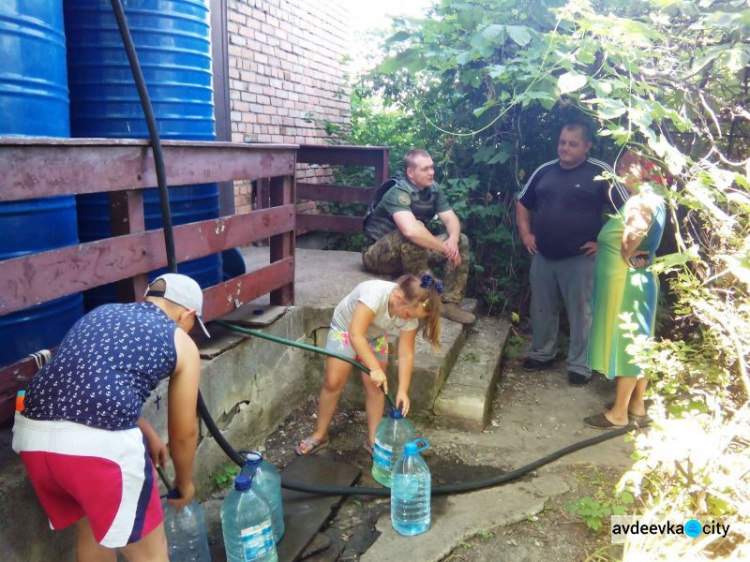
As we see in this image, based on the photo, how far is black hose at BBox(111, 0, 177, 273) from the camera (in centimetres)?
214

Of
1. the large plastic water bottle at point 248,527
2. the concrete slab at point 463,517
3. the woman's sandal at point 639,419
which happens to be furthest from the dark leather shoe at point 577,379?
the large plastic water bottle at point 248,527

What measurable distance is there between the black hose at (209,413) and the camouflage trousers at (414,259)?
162 centimetres

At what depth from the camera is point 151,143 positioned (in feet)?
7.30

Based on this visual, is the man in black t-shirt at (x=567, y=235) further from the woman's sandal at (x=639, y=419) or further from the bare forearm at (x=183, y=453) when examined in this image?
the bare forearm at (x=183, y=453)

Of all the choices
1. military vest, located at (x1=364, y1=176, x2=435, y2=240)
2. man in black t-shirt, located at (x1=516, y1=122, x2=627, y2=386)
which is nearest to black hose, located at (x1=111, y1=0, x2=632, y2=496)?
man in black t-shirt, located at (x1=516, y1=122, x2=627, y2=386)

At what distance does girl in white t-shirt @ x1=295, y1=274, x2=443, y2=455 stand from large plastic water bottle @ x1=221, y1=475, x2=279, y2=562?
833 millimetres

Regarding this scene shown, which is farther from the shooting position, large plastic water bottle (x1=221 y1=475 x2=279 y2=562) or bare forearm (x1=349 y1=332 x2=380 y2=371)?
bare forearm (x1=349 y1=332 x2=380 y2=371)

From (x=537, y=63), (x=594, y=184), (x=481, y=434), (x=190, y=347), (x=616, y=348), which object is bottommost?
(x=481, y=434)

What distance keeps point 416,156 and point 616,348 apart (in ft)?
6.67

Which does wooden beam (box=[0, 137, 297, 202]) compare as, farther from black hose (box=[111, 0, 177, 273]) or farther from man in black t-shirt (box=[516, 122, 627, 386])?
man in black t-shirt (box=[516, 122, 627, 386])

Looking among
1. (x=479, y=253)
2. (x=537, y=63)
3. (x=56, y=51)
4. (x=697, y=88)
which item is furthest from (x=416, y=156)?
(x=56, y=51)

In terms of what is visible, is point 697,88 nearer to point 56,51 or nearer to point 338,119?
point 56,51

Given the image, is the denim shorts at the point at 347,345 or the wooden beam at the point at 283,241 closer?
the denim shorts at the point at 347,345

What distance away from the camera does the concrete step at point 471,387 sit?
3578 mm
